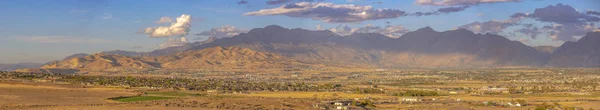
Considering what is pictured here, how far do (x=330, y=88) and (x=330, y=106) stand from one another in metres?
57.7

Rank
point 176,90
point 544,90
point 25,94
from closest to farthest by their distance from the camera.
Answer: point 25,94 < point 176,90 < point 544,90

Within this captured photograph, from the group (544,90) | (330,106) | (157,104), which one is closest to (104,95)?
(157,104)

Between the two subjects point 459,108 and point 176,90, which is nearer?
point 459,108

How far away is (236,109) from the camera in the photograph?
83.2 meters

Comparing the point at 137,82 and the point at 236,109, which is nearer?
the point at 236,109

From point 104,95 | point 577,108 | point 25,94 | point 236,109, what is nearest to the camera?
point 236,109

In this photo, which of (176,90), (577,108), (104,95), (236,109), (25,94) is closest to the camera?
(236,109)

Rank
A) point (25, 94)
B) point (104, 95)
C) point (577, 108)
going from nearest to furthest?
point (577, 108) < point (25, 94) < point (104, 95)

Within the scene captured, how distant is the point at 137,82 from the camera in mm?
145000

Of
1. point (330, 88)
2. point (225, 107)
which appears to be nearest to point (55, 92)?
point (225, 107)

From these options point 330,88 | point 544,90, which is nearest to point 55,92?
point 330,88

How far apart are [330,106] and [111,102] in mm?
26807

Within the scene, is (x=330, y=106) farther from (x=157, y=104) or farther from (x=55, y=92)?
(x=55, y=92)

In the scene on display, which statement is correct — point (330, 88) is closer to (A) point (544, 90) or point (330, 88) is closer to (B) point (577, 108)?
(A) point (544, 90)
